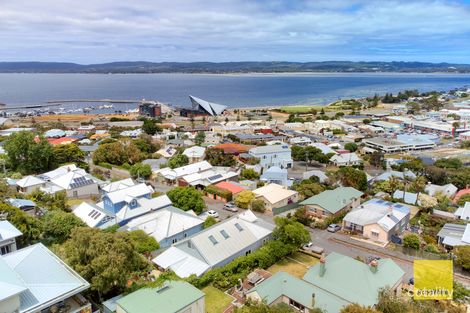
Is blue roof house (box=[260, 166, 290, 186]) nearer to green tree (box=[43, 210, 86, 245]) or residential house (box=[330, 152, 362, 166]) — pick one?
residential house (box=[330, 152, 362, 166])

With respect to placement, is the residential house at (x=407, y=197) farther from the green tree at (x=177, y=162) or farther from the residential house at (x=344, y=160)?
the green tree at (x=177, y=162)

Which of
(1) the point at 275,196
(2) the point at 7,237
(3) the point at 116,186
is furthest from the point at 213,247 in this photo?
(3) the point at 116,186

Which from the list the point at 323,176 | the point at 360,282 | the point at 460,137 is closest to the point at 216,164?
the point at 323,176

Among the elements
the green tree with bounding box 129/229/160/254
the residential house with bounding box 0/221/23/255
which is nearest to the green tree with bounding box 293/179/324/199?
the green tree with bounding box 129/229/160/254

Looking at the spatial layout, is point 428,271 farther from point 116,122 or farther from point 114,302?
point 116,122

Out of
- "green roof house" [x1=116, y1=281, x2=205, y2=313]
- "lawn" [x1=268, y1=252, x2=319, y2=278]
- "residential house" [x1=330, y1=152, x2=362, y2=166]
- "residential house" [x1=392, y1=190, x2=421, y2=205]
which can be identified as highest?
"green roof house" [x1=116, y1=281, x2=205, y2=313]

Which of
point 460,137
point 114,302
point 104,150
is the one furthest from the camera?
point 460,137
